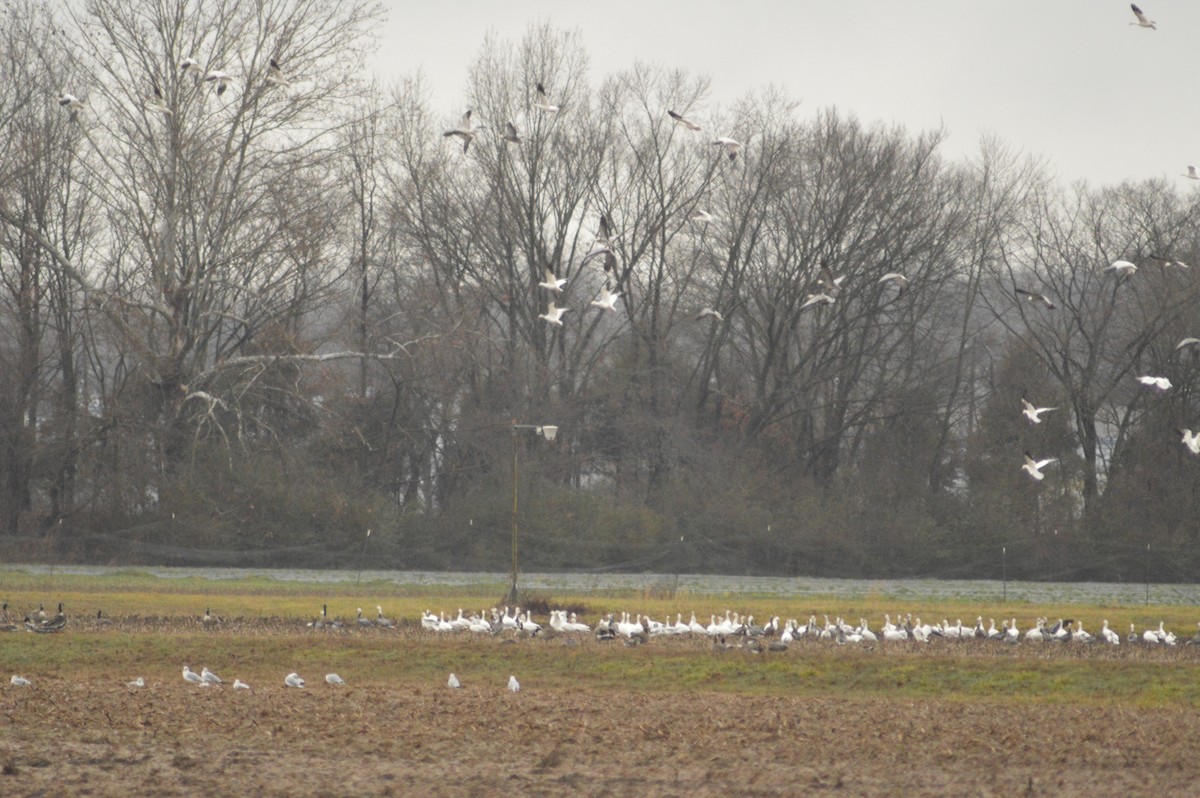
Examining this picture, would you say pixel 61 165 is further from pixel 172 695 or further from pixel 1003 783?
pixel 1003 783

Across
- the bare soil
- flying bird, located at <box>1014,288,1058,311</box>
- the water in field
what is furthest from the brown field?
the water in field

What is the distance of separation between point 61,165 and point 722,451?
83.4 ft

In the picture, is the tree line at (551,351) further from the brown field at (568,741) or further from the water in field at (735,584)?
the brown field at (568,741)

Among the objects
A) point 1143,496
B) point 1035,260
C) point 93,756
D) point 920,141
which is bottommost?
point 93,756

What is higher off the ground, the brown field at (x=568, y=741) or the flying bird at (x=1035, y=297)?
the flying bird at (x=1035, y=297)

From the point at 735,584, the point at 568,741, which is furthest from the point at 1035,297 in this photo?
the point at 568,741

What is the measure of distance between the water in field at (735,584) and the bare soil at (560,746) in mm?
17554

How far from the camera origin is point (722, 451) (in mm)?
55438

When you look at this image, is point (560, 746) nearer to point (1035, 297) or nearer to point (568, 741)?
point (568, 741)

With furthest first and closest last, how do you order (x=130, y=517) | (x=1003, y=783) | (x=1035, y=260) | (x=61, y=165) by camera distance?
(x=1035, y=260), (x=61, y=165), (x=130, y=517), (x=1003, y=783)

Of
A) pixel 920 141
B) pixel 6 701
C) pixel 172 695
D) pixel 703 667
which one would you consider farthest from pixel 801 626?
pixel 920 141

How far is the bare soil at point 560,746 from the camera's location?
13.0 metres

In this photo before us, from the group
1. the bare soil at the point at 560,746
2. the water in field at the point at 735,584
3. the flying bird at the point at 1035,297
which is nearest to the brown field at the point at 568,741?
the bare soil at the point at 560,746

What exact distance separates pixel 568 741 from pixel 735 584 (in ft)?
79.1
